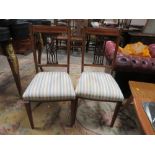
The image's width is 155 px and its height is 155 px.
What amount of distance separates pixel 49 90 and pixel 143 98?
2.76ft

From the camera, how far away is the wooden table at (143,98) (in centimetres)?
107

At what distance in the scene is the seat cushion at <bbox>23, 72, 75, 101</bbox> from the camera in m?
1.28

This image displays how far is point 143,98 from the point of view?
138cm

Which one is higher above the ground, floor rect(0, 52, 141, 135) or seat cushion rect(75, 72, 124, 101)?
seat cushion rect(75, 72, 124, 101)

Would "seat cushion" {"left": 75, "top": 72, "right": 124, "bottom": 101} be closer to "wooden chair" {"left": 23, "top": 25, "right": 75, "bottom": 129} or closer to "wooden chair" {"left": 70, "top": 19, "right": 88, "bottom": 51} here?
"wooden chair" {"left": 23, "top": 25, "right": 75, "bottom": 129}

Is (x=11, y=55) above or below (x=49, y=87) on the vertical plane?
above

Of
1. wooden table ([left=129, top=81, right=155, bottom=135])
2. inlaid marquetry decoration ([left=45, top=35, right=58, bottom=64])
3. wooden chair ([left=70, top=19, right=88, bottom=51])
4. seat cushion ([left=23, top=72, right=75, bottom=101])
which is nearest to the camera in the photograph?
wooden table ([left=129, top=81, right=155, bottom=135])

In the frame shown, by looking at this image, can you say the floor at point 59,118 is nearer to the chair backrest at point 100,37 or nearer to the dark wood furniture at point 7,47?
the dark wood furniture at point 7,47

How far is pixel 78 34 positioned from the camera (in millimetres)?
3590

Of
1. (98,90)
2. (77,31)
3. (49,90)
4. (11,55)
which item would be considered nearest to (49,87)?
Answer: (49,90)

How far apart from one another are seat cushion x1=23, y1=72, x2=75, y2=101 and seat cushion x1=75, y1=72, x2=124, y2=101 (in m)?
0.10

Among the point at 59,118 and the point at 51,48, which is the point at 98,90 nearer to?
the point at 59,118

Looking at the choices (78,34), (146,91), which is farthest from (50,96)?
(78,34)

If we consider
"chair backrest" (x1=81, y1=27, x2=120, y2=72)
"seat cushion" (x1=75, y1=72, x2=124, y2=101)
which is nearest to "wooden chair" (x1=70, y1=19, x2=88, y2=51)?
"chair backrest" (x1=81, y1=27, x2=120, y2=72)
